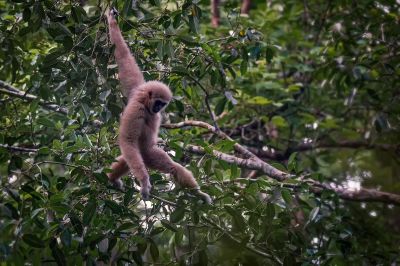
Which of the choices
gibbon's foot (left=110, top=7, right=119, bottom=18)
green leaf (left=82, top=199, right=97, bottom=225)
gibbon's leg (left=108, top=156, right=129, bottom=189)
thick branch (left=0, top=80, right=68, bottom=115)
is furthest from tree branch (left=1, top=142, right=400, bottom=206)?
green leaf (left=82, top=199, right=97, bottom=225)

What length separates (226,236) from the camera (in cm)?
451

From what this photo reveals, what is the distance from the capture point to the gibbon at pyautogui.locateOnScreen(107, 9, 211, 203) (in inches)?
192

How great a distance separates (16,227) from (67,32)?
1.79 meters

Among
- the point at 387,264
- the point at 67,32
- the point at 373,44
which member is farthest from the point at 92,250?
the point at 373,44

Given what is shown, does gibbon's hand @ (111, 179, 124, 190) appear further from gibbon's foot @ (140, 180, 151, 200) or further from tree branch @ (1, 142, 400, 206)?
tree branch @ (1, 142, 400, 206)

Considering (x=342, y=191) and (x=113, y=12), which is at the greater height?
(x=113, y=12)

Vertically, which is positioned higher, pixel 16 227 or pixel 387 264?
pixel 16 227

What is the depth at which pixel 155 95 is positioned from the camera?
5.13 metres

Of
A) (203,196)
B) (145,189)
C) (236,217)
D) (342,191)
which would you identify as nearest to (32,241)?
(145,189)

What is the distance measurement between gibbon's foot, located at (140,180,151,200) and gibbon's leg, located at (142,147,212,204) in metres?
0.33

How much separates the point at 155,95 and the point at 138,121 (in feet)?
0.96

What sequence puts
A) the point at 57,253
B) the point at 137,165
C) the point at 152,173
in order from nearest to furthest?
the point at 57,253
the point at 137,165
the point at 152,173

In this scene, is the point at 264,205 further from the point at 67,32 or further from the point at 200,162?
the point at 67,32

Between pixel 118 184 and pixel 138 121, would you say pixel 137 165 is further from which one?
pixel 138 121
